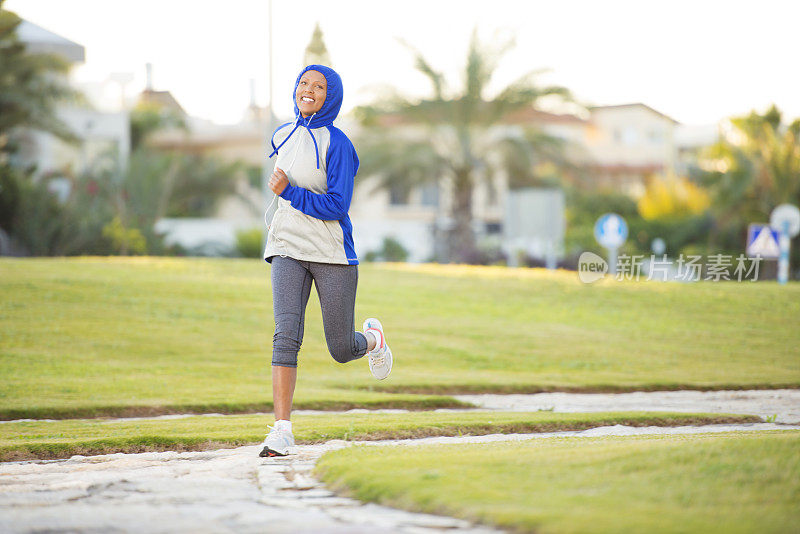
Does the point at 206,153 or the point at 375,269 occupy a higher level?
the point at 206,153

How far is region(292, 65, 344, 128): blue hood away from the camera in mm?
6551

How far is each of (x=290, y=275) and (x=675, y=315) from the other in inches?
486

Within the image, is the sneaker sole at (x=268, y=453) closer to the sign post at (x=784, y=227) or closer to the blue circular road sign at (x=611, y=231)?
the blue circular road sign at (x=611, y=231)

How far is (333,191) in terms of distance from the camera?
252 inches

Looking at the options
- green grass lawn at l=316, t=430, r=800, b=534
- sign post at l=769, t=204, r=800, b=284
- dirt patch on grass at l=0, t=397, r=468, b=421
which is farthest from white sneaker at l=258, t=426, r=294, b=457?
sign post at l=769, t=204, r=800, b=284

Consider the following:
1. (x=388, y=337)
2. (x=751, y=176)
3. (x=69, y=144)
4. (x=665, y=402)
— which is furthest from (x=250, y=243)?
(x=665, y=402)

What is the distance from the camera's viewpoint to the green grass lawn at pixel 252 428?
7.12 meters

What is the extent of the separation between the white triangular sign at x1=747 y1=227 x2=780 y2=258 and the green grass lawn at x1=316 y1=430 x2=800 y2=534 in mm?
17446

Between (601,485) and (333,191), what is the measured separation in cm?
258

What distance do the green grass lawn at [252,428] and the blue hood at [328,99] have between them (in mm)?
2122

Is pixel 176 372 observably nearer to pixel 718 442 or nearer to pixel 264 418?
pixel 264 418

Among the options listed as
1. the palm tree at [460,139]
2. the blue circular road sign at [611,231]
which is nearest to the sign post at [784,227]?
the blue circular road sign at [611,231]

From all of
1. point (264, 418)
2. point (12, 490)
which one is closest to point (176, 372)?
point (264, 418)

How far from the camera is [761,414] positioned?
9.75 meters
